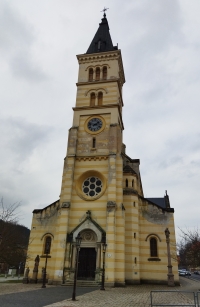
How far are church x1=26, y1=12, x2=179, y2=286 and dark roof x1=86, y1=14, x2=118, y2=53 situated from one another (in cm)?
637

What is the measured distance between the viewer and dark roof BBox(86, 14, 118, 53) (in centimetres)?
4000

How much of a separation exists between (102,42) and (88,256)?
31949 mm

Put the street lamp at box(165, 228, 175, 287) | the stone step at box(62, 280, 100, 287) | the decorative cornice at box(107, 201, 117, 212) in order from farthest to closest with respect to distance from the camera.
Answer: the decorative cornice at box(107, 201, 117, 212) → the street lamp at box(165, 228, 175, 287) → the stone step at box(62, 280, 100, 287)

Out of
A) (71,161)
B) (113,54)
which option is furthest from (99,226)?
(113,54)

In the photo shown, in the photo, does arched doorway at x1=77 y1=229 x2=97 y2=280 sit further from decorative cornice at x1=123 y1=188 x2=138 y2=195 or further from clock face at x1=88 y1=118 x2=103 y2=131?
clock face at x1=88 y1=118 x2=103 y2=131

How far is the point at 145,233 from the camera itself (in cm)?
3069

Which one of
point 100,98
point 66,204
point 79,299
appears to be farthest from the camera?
point 100,98

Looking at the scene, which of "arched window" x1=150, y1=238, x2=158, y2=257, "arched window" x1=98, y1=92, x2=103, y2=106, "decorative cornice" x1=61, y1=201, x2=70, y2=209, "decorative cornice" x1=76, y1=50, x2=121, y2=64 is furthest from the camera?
"decorative cornice" x1=76, y1=50, x2=121, y2=64

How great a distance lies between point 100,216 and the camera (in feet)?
92.5

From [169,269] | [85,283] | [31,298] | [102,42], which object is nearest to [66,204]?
[85,283]

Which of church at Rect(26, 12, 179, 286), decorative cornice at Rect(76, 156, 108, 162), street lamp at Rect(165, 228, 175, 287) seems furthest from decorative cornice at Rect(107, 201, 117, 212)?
street lamp at Rect(165, 228, 175, 287)

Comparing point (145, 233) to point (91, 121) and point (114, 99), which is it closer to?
point (91, 121)

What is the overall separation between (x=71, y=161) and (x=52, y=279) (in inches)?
513

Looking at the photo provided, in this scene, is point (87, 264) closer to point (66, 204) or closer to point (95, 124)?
point (66, 204)
